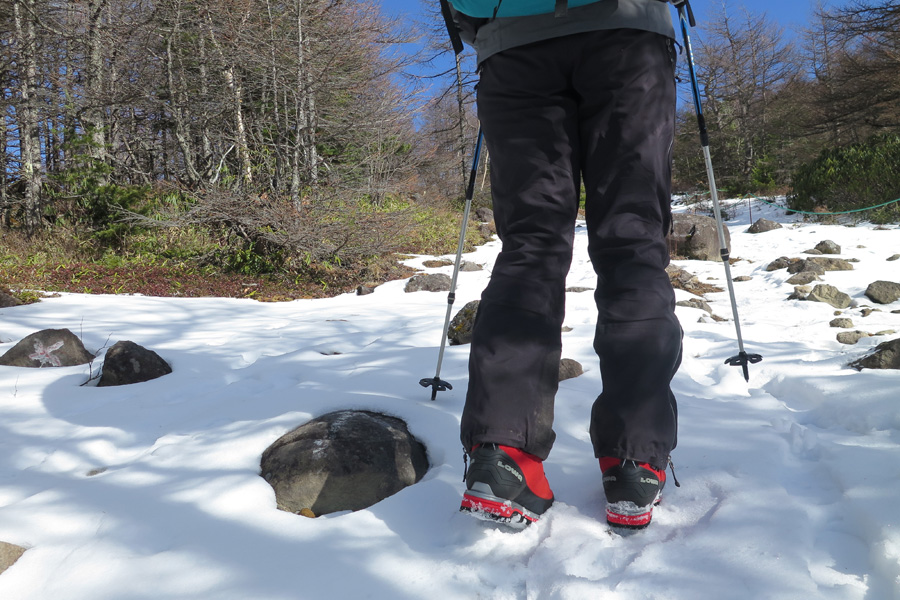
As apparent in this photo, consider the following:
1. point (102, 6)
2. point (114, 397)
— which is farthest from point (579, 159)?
point (102, 6)

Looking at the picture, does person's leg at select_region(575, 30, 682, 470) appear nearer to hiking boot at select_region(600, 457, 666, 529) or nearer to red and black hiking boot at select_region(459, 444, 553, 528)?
hiking boot at select_region(600, 457, 666, 529)

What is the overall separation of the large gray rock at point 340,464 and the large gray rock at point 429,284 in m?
4.17

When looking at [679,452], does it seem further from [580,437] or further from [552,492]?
[552,492]

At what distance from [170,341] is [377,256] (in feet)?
13.1

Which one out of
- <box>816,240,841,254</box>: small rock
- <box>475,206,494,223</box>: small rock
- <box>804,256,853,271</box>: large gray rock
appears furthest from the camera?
<box>475,206,494,223</box>: small rock

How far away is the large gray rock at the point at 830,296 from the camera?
4297 millimetres

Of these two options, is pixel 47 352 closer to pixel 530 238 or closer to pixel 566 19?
pixel 530 238

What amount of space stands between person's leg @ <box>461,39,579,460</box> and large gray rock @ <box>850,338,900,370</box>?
1.67 m

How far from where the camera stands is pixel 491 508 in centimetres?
105

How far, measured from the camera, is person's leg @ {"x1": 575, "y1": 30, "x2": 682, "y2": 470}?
1.09 meters

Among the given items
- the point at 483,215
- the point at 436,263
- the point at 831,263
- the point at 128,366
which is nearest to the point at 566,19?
the point at 128,366

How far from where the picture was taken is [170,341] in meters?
3.17

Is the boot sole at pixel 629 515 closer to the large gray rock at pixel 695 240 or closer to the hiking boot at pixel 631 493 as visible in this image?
the hiking boot at pixel 631 493

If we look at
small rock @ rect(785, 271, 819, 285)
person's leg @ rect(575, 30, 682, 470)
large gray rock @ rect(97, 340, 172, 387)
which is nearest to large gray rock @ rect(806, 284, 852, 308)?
small rock @ rect(785, 271, 819, 285)
